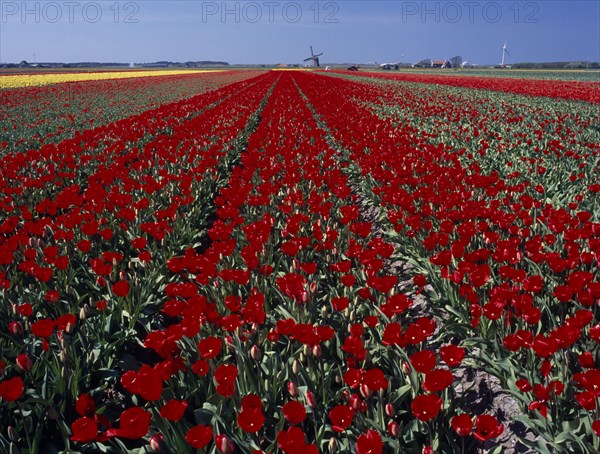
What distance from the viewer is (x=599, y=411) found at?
90.7 inches

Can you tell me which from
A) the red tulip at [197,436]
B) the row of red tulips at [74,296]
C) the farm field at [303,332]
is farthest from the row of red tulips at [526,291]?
the row of red tulips at [74,296]

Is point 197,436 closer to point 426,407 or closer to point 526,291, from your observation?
point 426,407

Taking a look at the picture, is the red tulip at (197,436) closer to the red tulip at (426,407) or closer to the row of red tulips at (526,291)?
the red tulip at (426,407)

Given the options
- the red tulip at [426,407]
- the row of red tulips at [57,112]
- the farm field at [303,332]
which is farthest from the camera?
the row of red tulips at [57,112]

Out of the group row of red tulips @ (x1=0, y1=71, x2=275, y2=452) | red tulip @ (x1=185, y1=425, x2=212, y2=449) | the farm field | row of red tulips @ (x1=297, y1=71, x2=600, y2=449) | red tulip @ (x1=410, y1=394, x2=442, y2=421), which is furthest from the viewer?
row of red tulips @ (x1=0, y1=71, x2=275, y2=452)

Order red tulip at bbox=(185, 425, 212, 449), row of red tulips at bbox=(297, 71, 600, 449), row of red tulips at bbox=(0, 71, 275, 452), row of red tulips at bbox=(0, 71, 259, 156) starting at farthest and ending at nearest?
row of red tulips at bbox=(0, 71, 259, 156) < row of red tulips at bbox=(0, 71, 275, 452) < row of red tulips at bbox=(297, 71, 600, 449) < red tulip at bbox=(185, 425, 212, 449)

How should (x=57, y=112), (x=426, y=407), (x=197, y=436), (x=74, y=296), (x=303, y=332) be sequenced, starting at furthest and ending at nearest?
(x=57, y=112) → (x=74, y=296) → (x=303, y=332) → (x=426, y=407) → (x=197, y=436)

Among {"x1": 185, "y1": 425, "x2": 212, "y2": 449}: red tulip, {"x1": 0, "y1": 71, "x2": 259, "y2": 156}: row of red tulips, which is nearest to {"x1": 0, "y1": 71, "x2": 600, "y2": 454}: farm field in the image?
{"x1": 185, "y1": 425, "x2": 212, "y2": 449}: red tulip

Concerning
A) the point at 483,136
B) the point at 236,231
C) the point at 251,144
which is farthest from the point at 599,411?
the point at 483,136

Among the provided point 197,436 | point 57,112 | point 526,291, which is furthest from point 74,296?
point 57,112

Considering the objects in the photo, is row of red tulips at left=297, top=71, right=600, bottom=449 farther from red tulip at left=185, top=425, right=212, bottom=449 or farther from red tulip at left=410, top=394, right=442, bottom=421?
red tulip at left=185, top=425, right=212, bottom=449

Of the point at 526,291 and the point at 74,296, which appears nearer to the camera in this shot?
the point at 526,291

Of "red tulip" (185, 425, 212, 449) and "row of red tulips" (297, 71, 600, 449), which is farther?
"row of red tulips" (297, 71, 600, 449)

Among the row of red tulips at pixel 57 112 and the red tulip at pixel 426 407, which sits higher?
the row of red tulips at pixel 57 112
